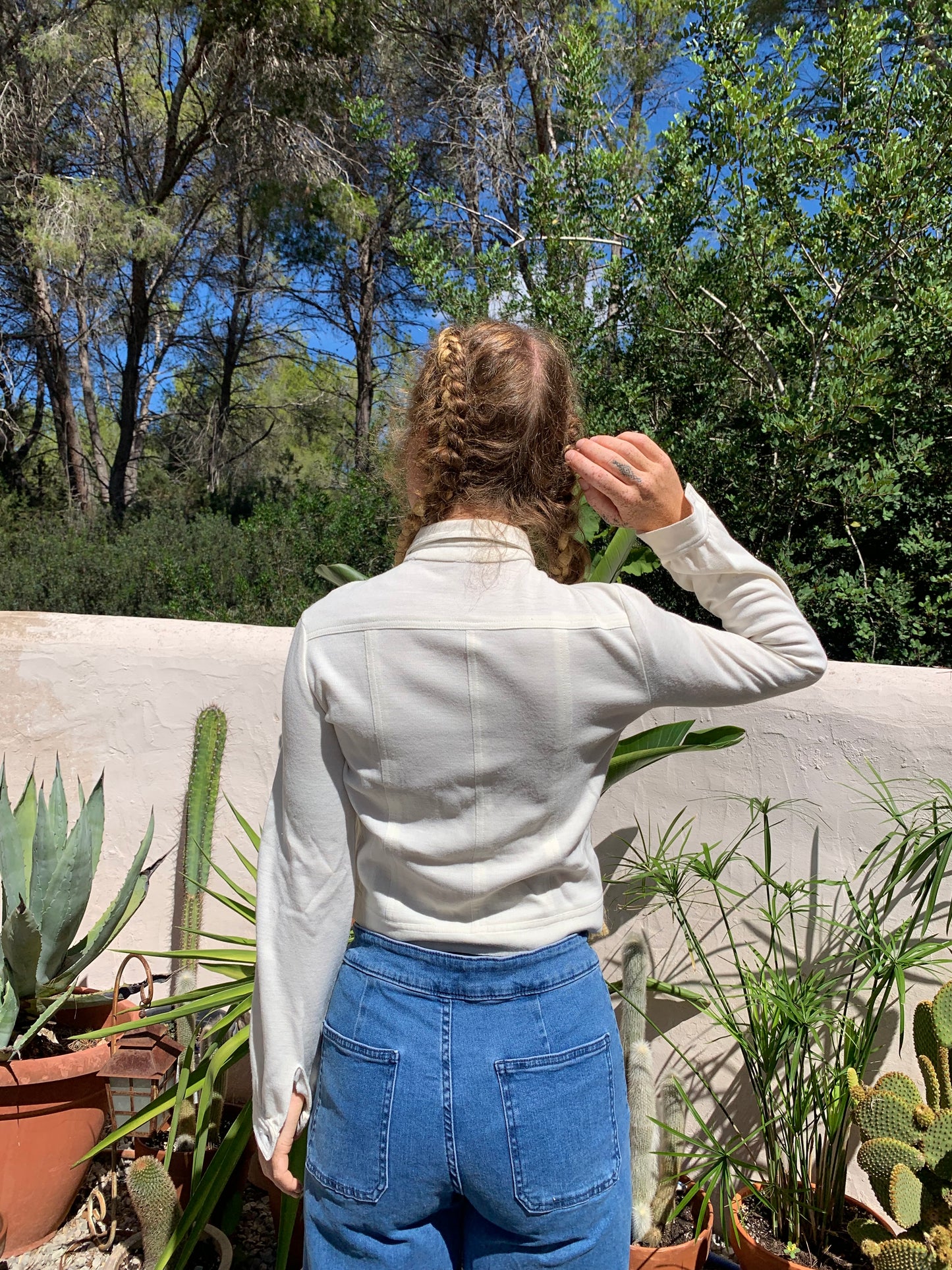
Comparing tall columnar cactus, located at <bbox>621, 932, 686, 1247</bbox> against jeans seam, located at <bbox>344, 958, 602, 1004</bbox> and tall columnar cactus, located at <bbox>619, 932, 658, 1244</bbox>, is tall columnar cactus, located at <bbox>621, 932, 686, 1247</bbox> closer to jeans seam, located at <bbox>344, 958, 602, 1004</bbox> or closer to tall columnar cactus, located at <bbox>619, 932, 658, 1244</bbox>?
tall columnar cactus, located at <bbox>619, 932, 658, 1244</bbox>

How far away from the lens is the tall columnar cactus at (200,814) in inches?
104

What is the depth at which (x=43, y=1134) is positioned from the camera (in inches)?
91.3

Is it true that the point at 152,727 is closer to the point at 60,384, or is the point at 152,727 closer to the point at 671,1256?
the point at 671,1256

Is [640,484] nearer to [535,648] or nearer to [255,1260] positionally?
[535,648]

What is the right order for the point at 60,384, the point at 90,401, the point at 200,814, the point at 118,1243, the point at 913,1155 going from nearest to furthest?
the point at 913,1155 → the point at 118,1243 → the point at 200,814 → the point at 60,384 → the point at 90,401

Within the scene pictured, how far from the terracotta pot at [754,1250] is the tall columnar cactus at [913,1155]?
162mm

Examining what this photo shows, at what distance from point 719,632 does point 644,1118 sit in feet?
4.54

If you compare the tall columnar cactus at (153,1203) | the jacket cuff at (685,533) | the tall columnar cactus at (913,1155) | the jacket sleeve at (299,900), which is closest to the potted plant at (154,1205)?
the tall columnar cactus at (153,1203)

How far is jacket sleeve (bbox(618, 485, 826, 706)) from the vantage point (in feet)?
3.50

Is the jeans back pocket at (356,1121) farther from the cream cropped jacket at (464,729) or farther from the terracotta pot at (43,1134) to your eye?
the terracotta pot at (43,1134)

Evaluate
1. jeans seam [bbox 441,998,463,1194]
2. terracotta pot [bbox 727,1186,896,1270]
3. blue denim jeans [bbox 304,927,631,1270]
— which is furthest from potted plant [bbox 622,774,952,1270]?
jeans seam [bbox 441,998,463,1194]

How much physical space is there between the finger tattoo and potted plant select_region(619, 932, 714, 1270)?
136 centimetres

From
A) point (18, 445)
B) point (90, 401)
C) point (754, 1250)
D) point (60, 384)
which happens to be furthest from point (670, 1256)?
point (90, 401)

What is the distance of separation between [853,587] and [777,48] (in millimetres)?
2033
